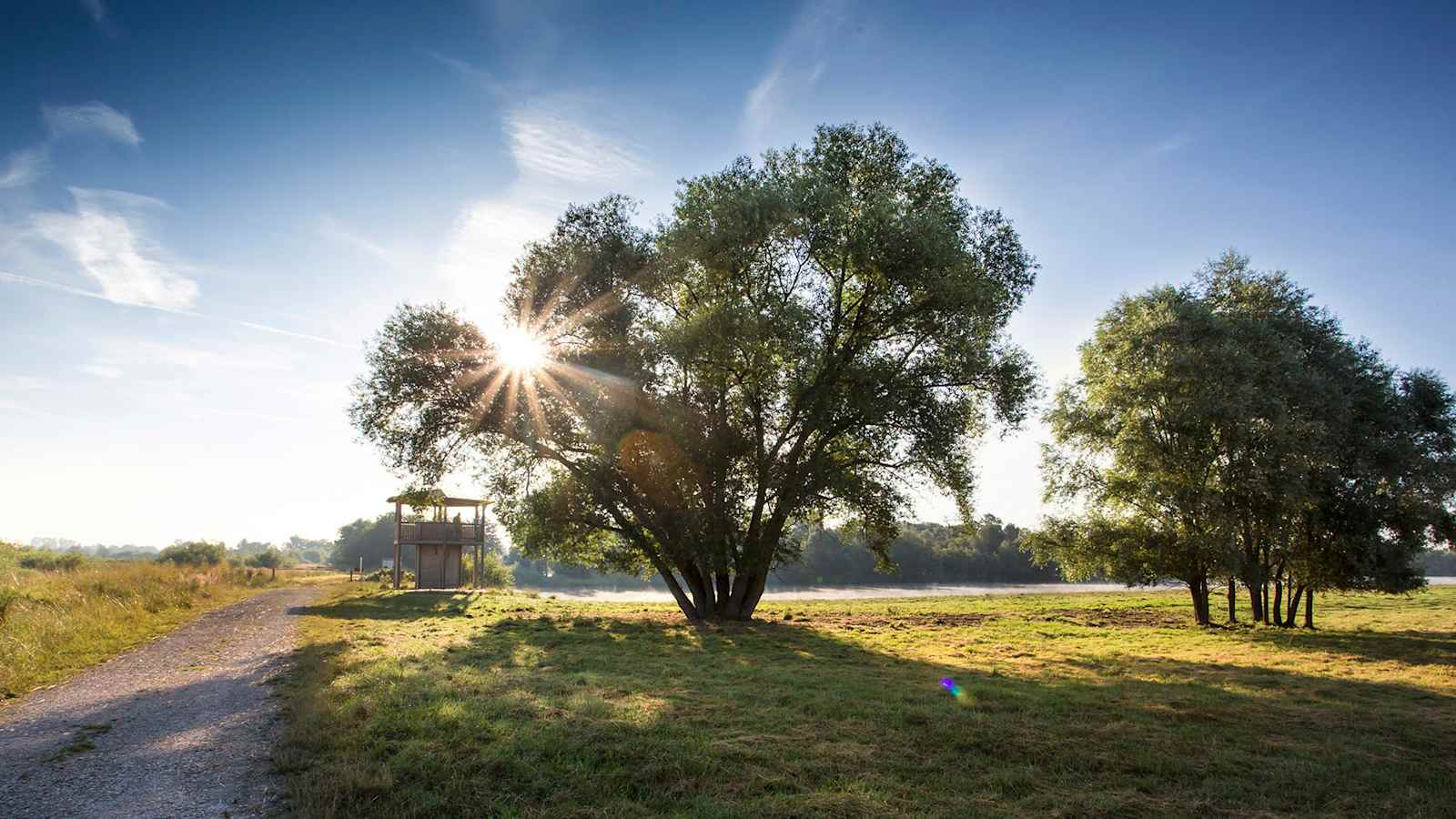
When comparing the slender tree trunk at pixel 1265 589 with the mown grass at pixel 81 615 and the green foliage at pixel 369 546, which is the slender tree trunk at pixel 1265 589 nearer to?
the mown grass at pixel 81 615

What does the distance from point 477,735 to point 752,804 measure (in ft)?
10.9

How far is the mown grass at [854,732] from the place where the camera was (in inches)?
255

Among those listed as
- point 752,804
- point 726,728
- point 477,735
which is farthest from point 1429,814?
point 477,735

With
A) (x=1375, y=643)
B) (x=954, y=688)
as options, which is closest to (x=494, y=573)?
(x=954, y=688)

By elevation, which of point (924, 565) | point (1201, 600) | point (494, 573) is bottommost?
point (924, 565)

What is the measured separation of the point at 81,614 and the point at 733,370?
676 inches

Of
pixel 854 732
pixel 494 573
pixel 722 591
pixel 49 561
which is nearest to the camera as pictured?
pixel 854 732

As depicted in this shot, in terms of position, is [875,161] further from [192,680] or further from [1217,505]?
[192,680]

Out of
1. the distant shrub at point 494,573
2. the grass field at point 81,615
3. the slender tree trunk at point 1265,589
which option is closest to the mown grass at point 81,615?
the grass field at point 81,615

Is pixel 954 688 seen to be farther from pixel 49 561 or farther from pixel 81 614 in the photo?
pixel 49 561

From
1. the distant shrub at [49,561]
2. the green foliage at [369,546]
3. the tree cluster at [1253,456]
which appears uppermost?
the tree cluster at [1253,456]

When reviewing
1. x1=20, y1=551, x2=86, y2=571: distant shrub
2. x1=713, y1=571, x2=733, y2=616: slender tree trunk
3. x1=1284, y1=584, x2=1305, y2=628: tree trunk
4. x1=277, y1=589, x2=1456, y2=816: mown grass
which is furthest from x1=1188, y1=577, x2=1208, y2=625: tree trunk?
x1=20, y1=551, x2=86, y2=571: distant shrub

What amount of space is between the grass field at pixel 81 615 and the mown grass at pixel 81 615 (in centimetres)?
1

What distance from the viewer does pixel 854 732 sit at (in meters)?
8.48
